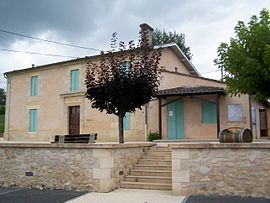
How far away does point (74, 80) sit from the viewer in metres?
20.0

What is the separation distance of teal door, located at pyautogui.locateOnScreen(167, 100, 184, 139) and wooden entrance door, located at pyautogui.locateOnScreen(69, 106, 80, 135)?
5.62 m

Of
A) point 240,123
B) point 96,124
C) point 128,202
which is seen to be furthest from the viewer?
point 96,124

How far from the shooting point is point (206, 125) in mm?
16719

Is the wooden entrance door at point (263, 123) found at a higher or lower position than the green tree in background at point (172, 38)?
lower

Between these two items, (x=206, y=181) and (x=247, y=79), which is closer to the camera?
(x=206, y=181)

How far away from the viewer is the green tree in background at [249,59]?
27.8 ft

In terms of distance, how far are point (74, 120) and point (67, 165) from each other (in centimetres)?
1113

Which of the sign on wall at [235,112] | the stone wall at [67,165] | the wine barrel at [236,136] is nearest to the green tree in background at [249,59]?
the wine barrel at [236,136]

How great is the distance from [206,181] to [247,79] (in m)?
2.93

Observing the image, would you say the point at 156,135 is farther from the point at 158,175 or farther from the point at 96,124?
the point at 158,175

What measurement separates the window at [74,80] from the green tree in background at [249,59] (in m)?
11.8

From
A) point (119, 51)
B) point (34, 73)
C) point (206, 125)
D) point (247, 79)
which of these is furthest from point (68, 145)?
point (34, 73)

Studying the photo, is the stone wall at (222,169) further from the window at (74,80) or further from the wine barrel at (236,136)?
the window at (74,80)

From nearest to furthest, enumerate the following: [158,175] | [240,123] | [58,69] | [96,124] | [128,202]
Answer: [128,202], [158,175], [240,123], [96,124], [58,69]
